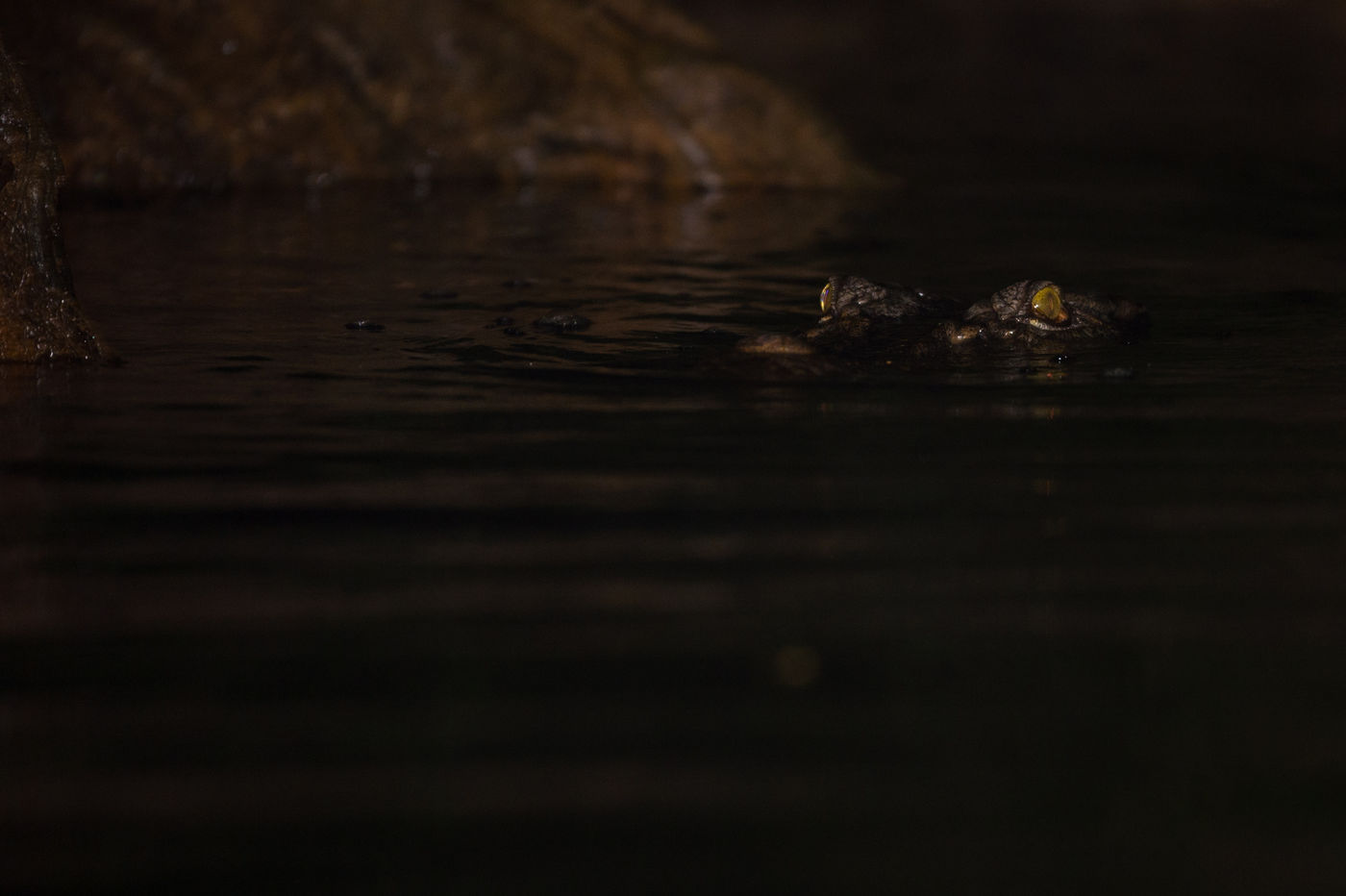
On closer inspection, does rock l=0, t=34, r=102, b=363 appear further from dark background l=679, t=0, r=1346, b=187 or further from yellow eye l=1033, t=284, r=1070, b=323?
dark background l=679, t=0, r=1346, b=187

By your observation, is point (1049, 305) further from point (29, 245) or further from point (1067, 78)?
point (1067, 78)

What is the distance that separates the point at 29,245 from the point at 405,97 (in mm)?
7285

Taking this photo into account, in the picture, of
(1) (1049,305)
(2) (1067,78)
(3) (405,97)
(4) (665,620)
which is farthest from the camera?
(2) (1067,78)

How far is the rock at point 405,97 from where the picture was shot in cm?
1184

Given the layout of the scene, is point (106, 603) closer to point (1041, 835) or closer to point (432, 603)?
point (432, 603)

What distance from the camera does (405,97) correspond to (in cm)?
1255

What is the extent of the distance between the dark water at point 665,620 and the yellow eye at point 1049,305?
1.00 ft

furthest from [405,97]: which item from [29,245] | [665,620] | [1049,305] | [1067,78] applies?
[1067,78]

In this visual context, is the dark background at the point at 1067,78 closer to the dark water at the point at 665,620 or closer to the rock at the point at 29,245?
the rock at the point at 29,245

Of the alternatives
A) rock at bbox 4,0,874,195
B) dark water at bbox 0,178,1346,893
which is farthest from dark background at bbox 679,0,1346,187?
dark water at bbox 0,178,1346,893

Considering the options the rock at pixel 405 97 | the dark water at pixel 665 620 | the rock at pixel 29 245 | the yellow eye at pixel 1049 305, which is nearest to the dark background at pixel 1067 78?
the rock at pixel 405 97

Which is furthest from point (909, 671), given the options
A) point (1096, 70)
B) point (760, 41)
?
point (760, 41)

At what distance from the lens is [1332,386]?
5.37m

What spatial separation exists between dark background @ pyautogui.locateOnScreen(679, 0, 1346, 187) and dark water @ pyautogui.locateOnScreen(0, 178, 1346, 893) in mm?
8406
